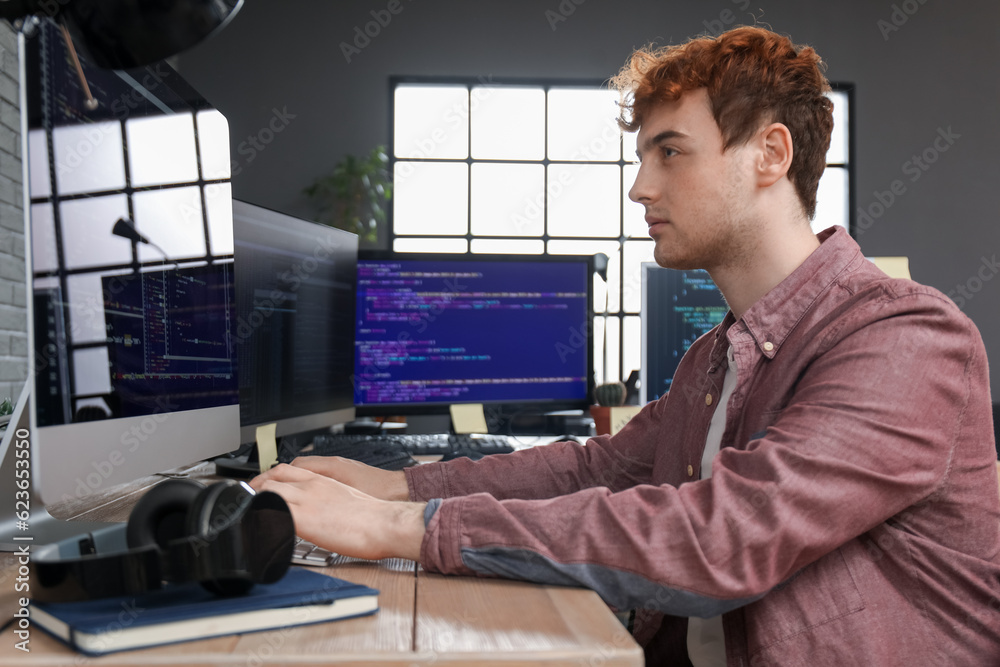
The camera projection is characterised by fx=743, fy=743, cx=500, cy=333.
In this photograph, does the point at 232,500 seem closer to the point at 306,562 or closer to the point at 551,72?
the point at 306,562

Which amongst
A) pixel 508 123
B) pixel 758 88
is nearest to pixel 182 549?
pixel 758 88

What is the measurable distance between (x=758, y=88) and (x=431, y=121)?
3.62 meters

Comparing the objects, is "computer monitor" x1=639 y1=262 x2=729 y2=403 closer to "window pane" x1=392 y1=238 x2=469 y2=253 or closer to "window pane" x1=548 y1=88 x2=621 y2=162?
"window pane" x1=392 y1=238 x2=469 y2=253

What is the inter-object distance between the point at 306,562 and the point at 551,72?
4.30m

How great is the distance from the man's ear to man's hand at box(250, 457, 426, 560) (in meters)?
0.69

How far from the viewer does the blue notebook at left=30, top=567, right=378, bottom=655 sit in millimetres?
452

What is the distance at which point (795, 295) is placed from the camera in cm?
89

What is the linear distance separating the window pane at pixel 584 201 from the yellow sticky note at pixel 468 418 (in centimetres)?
301

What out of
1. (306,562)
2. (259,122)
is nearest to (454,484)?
(306,562)

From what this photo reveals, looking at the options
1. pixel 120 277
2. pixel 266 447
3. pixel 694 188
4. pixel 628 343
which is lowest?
pixel 628 343

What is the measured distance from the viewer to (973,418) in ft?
2.44

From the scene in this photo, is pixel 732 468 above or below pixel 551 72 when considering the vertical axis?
below

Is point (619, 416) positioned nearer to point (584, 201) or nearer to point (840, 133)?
point (584, 201)

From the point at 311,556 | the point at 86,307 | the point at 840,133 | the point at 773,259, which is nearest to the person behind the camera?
the point at 86,307
